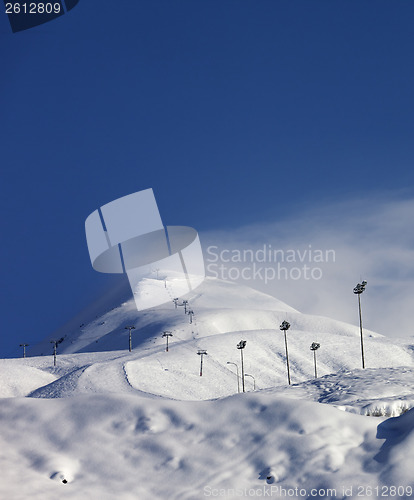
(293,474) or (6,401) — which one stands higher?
(6,401)

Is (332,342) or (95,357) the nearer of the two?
(95,357)

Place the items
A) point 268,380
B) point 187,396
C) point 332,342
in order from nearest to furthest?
point 187,396
point 268,380
point 332,342

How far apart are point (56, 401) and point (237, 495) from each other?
5072 millimetres

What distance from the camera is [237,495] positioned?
10.1 meters

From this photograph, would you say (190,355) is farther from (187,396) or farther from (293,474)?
(293,474)

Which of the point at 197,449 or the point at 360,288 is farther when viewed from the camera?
the point at 360,288

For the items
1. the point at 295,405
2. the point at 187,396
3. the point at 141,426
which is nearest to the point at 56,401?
the point at 141,426

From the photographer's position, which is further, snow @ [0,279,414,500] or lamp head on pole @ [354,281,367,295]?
lamp head on pole @ [354,281,367,295]

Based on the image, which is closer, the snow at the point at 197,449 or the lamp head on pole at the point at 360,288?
the snow at the point at 197,449

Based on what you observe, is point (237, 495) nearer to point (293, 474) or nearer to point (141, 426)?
point (293, 474)

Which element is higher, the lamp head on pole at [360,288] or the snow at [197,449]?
the lamp head on pole at [360,288]

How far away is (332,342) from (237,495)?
140593 millimetres

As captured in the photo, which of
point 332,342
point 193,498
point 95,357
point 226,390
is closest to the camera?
point 193,498

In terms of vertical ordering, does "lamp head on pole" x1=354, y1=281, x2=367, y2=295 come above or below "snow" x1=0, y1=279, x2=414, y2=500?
above
